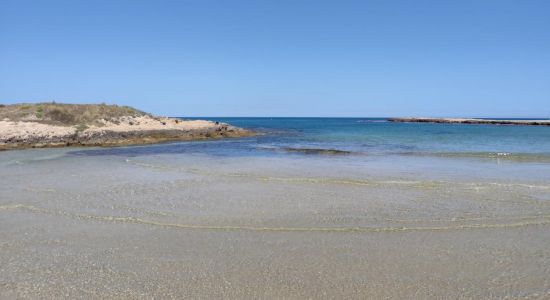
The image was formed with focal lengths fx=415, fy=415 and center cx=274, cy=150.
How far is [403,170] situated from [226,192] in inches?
344

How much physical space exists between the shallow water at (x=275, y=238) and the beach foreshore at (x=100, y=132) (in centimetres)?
2058

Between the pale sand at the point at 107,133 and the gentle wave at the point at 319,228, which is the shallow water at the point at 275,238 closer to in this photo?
the gentle wave at the point at 319,228

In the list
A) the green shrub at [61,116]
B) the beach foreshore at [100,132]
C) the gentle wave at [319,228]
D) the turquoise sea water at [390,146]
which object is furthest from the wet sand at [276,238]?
the green shrub at [61,116]

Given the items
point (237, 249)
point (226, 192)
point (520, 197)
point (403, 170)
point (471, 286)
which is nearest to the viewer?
point (471, 286)

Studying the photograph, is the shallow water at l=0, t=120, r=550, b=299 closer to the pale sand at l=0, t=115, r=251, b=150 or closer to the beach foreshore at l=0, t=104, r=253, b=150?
the pale sand at l=0, t=115, r=251, b=150

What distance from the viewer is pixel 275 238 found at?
26.0ft

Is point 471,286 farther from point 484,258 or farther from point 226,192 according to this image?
point 226,192

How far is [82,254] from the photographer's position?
6969mm

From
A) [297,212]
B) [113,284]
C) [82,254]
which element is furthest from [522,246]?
[82,254]

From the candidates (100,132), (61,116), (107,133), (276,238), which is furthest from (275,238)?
(61,116)

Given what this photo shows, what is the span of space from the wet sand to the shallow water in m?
0.03

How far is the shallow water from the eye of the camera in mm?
5746

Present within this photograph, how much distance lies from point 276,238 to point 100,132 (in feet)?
114

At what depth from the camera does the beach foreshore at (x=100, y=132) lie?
107 feet
